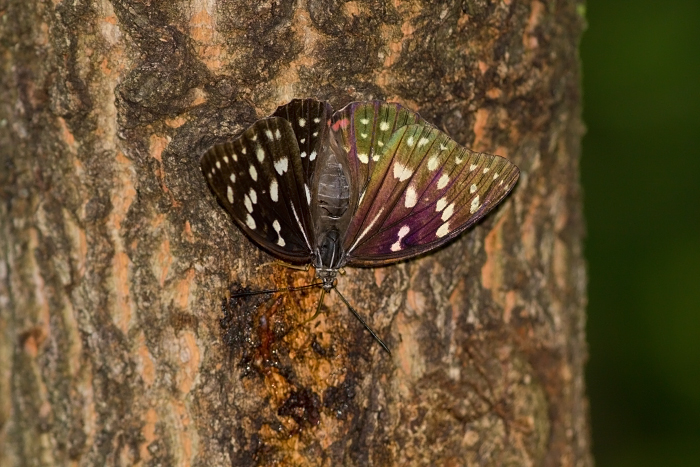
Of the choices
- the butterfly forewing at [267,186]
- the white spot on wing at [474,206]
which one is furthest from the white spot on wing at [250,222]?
the white spot on wing at [474,206]

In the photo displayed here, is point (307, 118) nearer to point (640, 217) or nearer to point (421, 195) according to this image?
point (421, 195)

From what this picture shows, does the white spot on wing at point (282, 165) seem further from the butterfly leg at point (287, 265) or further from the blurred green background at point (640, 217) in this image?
the blurred green background at point (640, 217)

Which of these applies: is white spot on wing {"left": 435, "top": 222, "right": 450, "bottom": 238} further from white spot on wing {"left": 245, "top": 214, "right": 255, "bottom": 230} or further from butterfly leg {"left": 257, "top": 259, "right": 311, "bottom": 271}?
white spot on wing {"left": 245, "top": 214, "right": 255, "bottom": 230}

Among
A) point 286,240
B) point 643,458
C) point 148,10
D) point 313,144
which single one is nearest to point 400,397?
point 286,240

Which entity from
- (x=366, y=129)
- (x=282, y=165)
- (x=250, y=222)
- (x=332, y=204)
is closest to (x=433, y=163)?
(x=366, y=129)

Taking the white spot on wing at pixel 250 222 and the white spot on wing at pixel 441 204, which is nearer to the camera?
the white spot on wing at pixel 250 222

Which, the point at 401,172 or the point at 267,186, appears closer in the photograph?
the point at 267,186

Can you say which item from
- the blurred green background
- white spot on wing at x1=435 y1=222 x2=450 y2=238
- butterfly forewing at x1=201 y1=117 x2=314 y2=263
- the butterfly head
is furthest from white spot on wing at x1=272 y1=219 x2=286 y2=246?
the blurred green background
